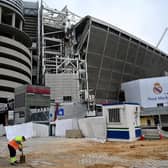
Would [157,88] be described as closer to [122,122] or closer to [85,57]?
[85,57]

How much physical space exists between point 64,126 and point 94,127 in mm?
7508

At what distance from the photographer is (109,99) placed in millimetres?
75812

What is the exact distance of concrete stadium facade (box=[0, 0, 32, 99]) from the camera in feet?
214

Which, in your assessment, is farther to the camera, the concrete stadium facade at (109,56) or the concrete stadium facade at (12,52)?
the concrete stadium facade at (109,56)

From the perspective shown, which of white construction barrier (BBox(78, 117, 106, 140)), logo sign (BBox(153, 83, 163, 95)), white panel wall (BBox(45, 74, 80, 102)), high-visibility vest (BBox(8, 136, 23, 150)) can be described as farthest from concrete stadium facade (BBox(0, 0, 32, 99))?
high-visibility vest (BBox(8, 136, 23, 150))

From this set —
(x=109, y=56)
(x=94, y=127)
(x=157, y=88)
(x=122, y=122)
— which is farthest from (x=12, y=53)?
(x=122, y=122)

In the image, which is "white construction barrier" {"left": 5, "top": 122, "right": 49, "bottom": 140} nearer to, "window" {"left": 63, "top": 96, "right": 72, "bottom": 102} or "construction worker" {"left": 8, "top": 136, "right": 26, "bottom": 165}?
"construction worker" {"left": 8, "top": 136, "right": 26, "bottom": 165}

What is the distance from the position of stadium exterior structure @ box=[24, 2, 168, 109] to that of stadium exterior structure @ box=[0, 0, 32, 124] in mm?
5362

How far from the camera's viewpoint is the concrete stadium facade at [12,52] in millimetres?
65188

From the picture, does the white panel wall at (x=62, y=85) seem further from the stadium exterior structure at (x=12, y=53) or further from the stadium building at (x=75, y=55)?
the stadium exterior structure at (x=12, y=53)

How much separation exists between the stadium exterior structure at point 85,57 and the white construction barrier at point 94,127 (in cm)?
3074

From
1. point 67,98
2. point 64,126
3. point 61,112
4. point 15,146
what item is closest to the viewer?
point 15,146

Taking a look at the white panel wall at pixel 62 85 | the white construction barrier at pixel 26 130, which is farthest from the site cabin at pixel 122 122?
the white panel wall at pixel 62 85

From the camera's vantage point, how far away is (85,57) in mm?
67125
